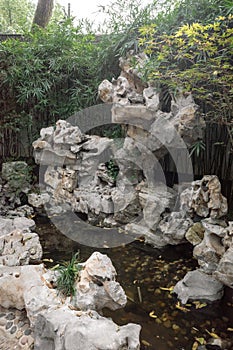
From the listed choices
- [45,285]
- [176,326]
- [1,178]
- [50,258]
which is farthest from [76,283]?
[1,178]

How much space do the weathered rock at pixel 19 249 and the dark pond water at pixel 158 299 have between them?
1.49 feet

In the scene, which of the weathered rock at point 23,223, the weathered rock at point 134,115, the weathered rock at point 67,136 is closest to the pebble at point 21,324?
the weathered rock at point 23,223

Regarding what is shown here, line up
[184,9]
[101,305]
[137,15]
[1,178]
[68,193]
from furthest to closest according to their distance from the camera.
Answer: [1,178], [68,193], [137,15], [184,9], [101,305]

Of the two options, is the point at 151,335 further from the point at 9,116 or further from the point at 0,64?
the point at 0,64

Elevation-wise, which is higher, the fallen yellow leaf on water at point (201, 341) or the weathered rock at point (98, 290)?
the weathered rock at point (98, 290)

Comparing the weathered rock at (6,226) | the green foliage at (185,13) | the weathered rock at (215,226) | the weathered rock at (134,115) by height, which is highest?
the green foliage at (185,13)

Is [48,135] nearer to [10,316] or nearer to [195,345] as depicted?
[10,316]

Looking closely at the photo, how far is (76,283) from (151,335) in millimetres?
706

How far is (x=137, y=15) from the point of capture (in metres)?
4.50

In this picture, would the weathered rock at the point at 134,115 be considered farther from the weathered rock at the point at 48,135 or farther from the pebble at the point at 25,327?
the pebble at the point at 25,327

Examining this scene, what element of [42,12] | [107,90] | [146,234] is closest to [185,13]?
[107,90]

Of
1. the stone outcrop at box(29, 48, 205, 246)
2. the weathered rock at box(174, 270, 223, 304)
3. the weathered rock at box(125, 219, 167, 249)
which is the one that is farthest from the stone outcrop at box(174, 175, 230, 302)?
the weathered rock at box(125, 219, 167, 249)

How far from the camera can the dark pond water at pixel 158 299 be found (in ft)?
7.67

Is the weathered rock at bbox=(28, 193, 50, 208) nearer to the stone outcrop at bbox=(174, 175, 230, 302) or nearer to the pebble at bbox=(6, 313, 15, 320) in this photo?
the stone outcrop at bbox=(174, 175, 230, 302)
